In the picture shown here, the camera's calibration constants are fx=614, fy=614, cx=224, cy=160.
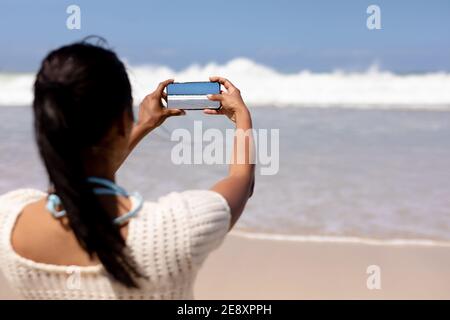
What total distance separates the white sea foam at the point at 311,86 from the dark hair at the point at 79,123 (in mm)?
11165

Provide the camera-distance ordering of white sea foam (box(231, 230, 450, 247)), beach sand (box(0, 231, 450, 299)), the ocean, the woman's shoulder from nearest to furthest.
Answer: the woman's shoulder < beach sand (box(0, 231, 450, 299)) < white sea foam (box(231, 230, 450, 247)) < the ocean

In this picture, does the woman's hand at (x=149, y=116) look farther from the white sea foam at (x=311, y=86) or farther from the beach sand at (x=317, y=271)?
the white sea foam at (x=311, y=86)

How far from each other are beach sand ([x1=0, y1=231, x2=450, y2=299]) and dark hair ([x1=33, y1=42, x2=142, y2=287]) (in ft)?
7.39

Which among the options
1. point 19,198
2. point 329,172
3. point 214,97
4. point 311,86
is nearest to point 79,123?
point 19,198

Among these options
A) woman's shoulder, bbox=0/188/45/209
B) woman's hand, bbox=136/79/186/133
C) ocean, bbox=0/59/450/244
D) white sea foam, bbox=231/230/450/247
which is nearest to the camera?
woman's shoulder, bbox=0/188/45/209

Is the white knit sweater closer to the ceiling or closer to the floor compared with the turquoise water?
closer to the ceiling

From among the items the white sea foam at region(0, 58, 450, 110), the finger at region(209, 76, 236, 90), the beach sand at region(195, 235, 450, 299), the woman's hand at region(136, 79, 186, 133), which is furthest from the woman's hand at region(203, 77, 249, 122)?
the white sea foam at region(0, 58, 450, 110)

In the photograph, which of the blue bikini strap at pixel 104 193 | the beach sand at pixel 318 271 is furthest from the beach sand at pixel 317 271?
the blue bikini strap at pixel 104 193

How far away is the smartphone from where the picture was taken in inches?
50.6

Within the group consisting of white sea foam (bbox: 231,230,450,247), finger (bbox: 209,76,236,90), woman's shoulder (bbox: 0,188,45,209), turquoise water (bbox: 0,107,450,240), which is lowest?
white sea foam (bbox: 231,230,450,247)

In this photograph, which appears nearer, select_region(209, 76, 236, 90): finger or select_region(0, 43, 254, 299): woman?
select_region(0, 43, 254, 299): woman

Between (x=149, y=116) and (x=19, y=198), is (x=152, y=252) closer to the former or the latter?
(x=19, y=198)

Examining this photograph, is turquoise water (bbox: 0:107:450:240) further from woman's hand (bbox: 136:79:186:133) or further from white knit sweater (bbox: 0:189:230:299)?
white knit sweater (bbox: 0:189:230:299)

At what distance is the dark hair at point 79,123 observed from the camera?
3.33 ft
